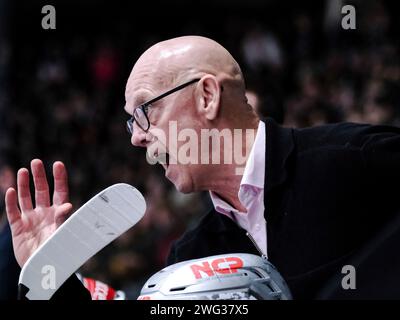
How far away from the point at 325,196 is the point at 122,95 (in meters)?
5.82

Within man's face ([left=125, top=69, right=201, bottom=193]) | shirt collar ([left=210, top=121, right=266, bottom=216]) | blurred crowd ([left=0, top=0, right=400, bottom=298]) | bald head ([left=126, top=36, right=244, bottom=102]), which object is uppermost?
bald head ([left=126, top=36, right=244, bottom=102])

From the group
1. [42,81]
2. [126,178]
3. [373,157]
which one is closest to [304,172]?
[373,157]

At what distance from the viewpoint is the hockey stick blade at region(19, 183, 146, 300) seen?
2047 mm

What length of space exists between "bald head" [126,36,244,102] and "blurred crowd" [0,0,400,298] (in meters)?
2.66

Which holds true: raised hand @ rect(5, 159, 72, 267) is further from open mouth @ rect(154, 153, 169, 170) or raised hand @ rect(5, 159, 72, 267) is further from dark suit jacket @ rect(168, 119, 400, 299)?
dark suit jacket @ rect(168, 119, 400, 299)

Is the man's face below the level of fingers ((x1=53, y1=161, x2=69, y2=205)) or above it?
above

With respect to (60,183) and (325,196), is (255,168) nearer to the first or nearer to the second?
(325,196)

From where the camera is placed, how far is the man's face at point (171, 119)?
2.30m

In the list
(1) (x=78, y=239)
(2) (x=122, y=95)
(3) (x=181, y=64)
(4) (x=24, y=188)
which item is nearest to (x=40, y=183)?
(4) (x=24, y=188)

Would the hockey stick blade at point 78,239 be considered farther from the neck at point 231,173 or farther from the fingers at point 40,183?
the neck at point 231,173

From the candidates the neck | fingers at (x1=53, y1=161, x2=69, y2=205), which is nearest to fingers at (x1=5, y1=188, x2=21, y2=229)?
fingers at (x1=53, y1=161, x2=69, y2=205)

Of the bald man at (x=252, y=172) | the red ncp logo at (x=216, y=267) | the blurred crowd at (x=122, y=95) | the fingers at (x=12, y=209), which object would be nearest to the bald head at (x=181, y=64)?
the bald man at (x=252, y=172)

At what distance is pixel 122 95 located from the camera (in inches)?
309
